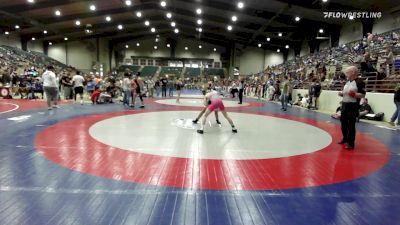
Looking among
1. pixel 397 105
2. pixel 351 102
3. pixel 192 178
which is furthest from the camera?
pixel 397 105

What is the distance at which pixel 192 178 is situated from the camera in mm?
3791

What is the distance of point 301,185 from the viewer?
362cm

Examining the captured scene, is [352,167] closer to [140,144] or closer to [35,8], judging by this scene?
[140,144]

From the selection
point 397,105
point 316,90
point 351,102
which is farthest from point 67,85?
point 397,105

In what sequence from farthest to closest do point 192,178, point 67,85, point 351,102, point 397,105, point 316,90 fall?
point 67,85
point 316,90
point 397,105
point 351,102
point 192,178

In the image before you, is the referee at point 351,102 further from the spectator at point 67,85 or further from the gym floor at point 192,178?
the spectator at point 67,85

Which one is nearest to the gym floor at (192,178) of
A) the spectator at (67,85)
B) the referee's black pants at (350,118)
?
the referee's black pants at (350,118)

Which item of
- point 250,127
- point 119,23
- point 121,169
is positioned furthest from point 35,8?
point 121,169

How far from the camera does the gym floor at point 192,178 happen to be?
276cm

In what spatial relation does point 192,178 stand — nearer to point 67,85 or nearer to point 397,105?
point 397,105

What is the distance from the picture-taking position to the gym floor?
9.05 feet

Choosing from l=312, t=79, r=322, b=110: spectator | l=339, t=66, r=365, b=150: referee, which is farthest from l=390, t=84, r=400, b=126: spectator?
l=312, t=79, r=322, b=110: spectator

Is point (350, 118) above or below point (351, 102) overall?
below

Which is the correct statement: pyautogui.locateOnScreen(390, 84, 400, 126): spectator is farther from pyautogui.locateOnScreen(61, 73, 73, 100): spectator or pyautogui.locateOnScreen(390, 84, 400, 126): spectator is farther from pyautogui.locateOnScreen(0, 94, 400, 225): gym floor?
pyautogui.locateOnScreen(61, 73, 73, 100): spectator
